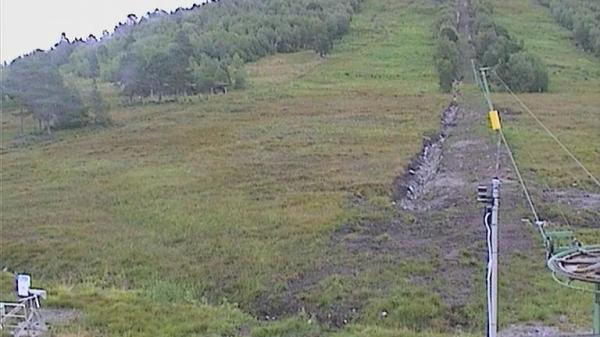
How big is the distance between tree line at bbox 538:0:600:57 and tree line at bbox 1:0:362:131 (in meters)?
26.7

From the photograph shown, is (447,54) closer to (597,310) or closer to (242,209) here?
(242,209)

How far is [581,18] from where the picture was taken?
9731cm

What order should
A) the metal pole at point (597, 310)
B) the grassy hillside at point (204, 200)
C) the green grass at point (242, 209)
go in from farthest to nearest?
1. the grassy hillside at point (204, 200)
2. the green grass at point (242, 209)
3. the metal pole at point (597, 310)

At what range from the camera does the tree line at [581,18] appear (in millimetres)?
88625

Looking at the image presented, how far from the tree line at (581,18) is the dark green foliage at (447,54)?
13.8 m

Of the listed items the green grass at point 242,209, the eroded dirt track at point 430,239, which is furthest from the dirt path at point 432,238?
the green grass at point 242,209

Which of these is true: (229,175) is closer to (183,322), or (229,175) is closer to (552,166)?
(552,166)

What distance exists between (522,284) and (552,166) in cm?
1717

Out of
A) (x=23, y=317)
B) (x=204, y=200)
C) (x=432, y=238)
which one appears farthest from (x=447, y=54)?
(x=23, y=317)

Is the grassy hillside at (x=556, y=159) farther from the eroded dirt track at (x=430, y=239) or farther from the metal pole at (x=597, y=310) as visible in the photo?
the metal pole at (x=597, y=310)

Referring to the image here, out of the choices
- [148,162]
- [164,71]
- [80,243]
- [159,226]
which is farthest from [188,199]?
[164,71]

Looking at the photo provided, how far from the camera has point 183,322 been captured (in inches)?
694

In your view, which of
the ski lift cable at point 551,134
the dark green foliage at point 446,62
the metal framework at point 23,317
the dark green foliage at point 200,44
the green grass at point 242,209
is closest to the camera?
the metal framework at point 23,317

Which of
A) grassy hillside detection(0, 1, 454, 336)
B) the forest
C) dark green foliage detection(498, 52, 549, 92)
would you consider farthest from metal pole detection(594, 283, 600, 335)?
dark green foliage detection(498, 52, 549, 92)
